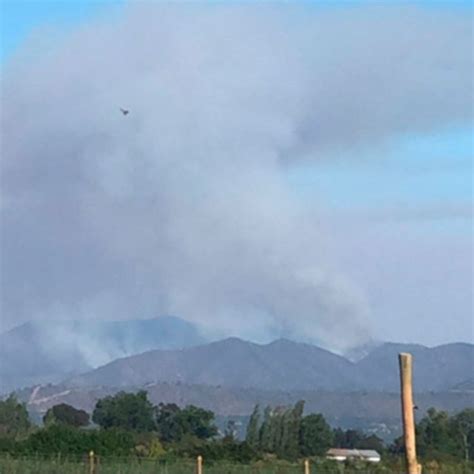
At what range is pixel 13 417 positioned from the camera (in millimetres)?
65562

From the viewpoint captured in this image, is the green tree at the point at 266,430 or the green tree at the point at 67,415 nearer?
the green tree at the point at 266,430

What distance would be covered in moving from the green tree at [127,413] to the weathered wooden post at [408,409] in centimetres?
5278

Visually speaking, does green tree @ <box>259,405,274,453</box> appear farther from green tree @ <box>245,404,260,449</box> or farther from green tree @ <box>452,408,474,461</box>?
green tree @ <box>452,408,474,461</box>

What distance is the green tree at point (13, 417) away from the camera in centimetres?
6167

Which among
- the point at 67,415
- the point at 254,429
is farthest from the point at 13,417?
the point at 254,429

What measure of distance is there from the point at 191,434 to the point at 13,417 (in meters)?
10.4

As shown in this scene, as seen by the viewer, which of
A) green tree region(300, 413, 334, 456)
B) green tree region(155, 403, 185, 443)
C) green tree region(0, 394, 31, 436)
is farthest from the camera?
green tree region(0, 394, 31, 436)

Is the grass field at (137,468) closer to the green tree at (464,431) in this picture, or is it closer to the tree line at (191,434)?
the tree line at (191,434)

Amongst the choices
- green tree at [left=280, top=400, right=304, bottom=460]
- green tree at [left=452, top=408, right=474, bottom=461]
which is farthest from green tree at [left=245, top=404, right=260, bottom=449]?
green tree at [left=452, top=408, right=474, bottom=461]

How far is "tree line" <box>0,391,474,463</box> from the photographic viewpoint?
39875 mm

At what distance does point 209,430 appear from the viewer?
6216cm

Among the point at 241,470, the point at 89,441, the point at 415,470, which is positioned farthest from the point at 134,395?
the point at 415,470

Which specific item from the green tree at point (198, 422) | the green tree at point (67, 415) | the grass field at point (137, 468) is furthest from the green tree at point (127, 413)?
the grass field at point (137, 468)

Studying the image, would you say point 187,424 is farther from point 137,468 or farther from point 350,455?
point 137,468
